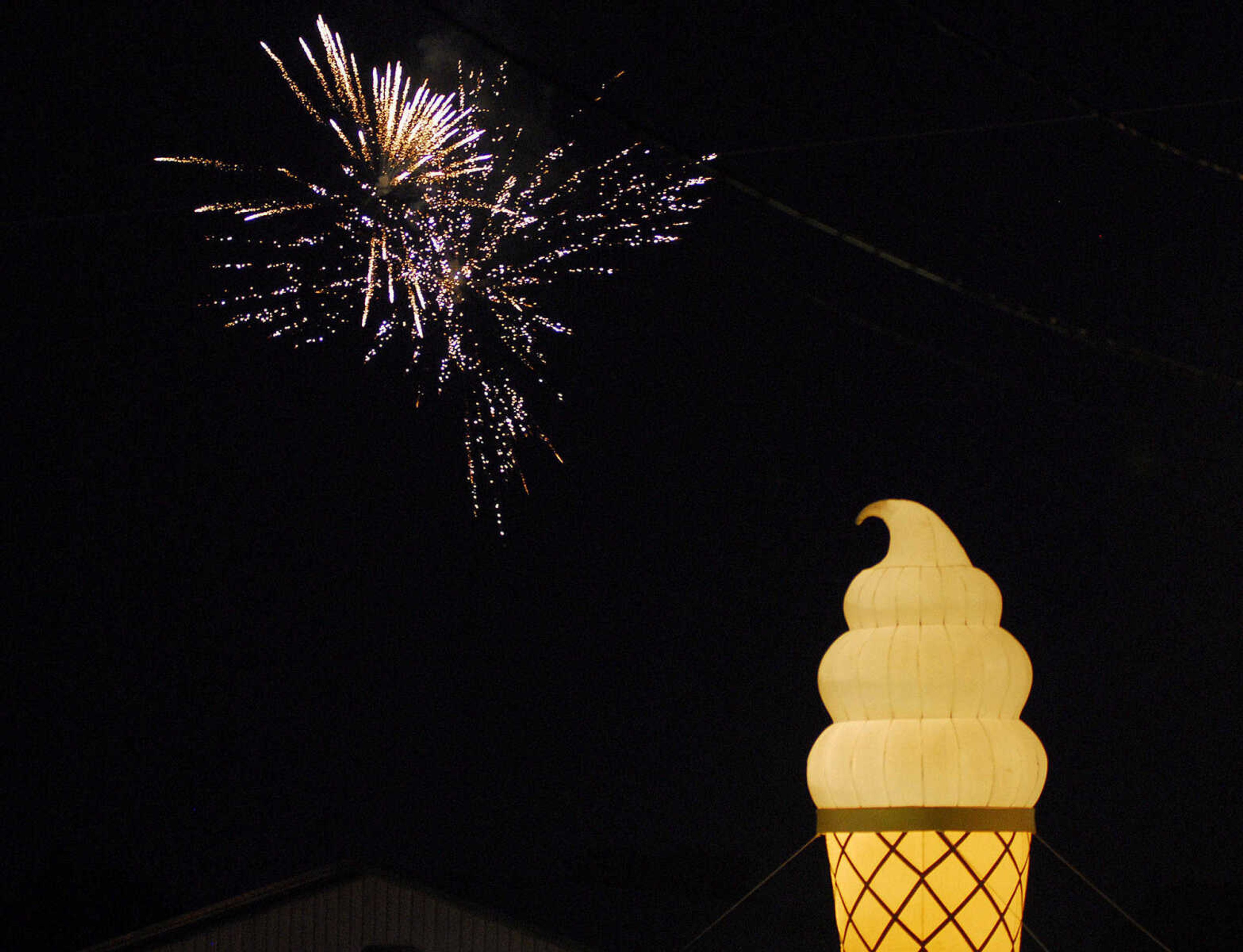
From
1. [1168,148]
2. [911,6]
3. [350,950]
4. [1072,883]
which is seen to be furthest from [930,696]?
[1072,883]

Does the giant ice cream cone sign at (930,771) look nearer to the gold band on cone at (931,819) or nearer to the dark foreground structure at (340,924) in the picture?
the gold band on cone at (931,819)

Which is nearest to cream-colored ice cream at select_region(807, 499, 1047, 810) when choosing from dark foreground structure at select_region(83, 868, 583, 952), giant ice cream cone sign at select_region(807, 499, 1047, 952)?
giant ice cream cone sign at select_region(807, 499, 1047, 952)

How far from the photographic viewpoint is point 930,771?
10523 millimetres

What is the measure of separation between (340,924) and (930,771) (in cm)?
1248

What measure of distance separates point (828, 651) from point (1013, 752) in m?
1.32

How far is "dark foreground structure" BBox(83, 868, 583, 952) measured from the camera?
20.6 m

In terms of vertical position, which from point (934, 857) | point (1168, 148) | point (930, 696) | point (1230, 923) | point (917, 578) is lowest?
point (1230, 923)

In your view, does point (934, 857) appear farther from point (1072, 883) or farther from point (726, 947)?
point (1072, 883)

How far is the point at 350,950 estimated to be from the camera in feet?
69.6

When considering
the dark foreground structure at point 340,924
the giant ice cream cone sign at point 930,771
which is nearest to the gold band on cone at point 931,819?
the giant ice cream cone sign at point 930,771

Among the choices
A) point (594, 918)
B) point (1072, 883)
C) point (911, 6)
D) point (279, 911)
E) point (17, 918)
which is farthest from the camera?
point (17, 918)

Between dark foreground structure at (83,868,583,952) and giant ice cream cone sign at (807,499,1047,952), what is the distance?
1058 centimetres

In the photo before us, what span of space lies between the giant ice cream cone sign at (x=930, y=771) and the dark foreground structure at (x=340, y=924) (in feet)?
34.7

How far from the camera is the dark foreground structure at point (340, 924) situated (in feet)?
67.7
